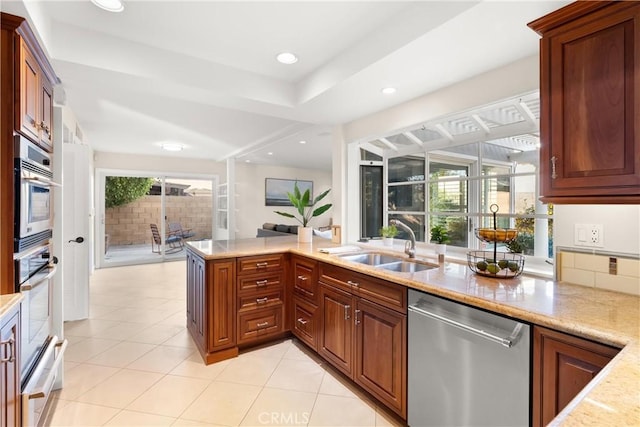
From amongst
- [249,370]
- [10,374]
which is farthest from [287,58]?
[249,370]

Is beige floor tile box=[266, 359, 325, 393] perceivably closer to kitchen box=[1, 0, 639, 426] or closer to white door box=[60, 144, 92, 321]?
kitchen box=[1, 0, 639, 426]

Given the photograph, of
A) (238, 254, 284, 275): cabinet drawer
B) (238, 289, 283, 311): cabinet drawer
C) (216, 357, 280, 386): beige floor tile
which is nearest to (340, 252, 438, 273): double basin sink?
(238, 254, 284, 275): cabinet drawer

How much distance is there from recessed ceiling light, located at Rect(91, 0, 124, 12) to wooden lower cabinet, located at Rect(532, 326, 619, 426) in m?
2.53

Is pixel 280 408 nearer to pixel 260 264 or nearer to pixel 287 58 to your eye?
pixel 260 264

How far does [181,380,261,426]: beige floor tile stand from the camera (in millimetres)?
1844

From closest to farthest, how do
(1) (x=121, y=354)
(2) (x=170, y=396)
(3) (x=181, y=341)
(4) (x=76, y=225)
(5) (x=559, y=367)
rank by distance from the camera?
1. (5) (x=559, y=367)
2. (2) (x=170, y=396)
3. (1) (x=121, y=354)
4. (3) (x=181, y=341)
5. (4) (x=76, y=225)

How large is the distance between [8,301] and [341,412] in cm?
178

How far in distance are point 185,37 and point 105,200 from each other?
5.61 meters

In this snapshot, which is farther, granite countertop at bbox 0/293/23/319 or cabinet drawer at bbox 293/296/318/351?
cabinet drawer at bbox 293/296/318/351

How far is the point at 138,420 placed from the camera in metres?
1.81

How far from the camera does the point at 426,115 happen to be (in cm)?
238

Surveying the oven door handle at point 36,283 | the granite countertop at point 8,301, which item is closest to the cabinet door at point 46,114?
the oven door handle at point 36,283

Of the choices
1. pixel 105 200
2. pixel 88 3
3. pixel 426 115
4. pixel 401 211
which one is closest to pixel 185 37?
pixel 88 3

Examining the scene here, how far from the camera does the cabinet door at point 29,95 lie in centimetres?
141
